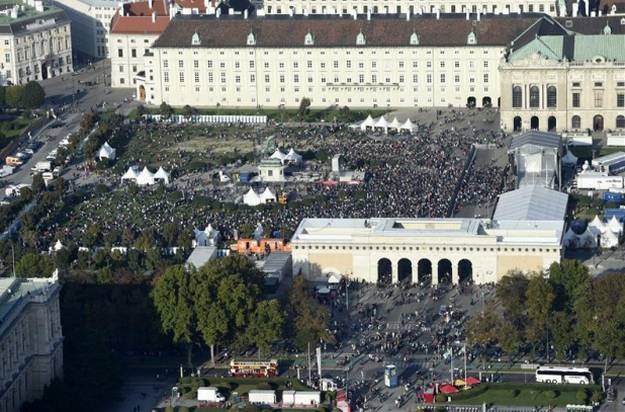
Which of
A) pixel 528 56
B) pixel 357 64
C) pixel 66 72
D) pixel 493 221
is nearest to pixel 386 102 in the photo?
pixel 357 64

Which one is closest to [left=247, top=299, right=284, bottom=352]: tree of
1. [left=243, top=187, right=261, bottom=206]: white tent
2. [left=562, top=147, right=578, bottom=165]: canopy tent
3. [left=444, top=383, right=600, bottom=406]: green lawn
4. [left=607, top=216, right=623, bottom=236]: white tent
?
[left=444, top=383, right=600, bottom=406]: green lawn

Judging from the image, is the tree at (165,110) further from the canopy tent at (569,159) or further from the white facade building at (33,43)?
the canopy tent at (569,159)

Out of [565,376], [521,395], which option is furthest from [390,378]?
[565,376]

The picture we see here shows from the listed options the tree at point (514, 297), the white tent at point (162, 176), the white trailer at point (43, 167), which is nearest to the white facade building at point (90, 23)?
the white trailer at point (43, 167)

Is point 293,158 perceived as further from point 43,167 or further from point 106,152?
point 43,167

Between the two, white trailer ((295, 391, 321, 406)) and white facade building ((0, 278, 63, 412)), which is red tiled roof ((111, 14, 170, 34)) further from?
white trailer ((295, 391, 321, 406))
